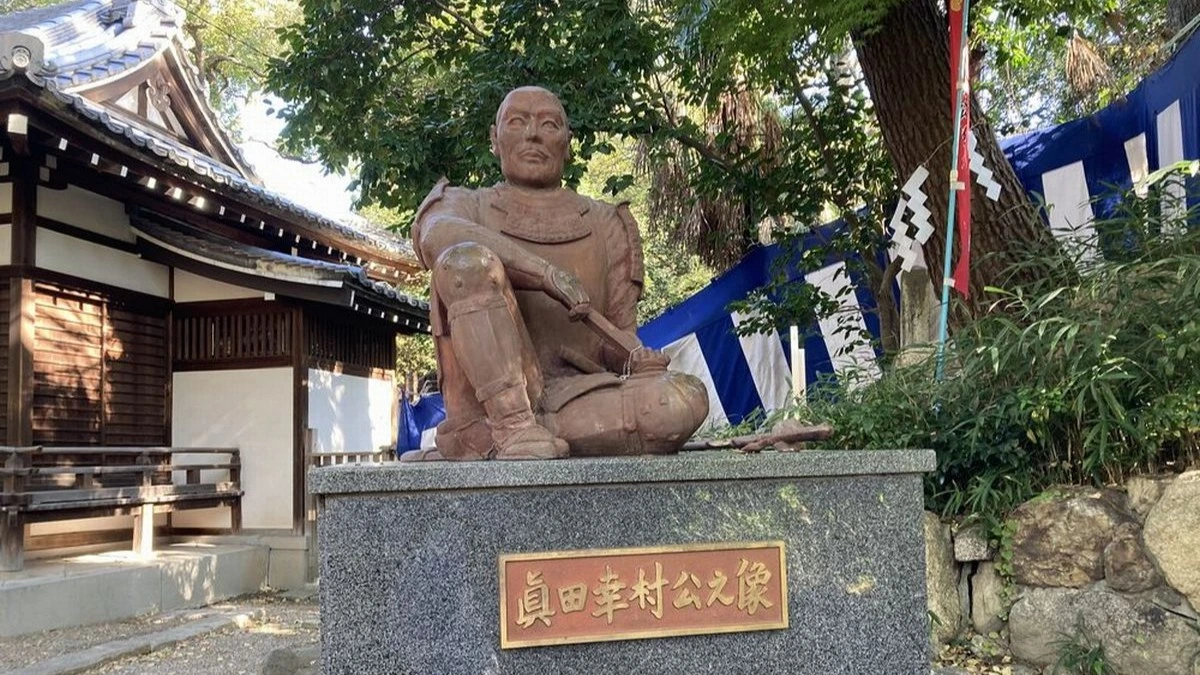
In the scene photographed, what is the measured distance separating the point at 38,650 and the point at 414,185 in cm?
373

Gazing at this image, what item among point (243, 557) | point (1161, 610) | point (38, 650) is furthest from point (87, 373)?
point (1161, 610)

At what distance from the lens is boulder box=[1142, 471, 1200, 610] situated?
3400mm

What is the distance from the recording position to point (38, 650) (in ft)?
17.7

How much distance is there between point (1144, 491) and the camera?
3.58 m

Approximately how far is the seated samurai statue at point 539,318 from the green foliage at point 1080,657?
1973 millimetres

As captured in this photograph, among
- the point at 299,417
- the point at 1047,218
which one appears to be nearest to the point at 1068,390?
the point at 1047,218

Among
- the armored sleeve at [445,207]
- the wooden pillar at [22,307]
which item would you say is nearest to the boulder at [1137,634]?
the armored sleeve at [445,207]

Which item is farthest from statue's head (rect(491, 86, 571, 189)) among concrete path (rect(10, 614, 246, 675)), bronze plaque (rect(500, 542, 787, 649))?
concrete path (rect(10, 614, 246, 675))

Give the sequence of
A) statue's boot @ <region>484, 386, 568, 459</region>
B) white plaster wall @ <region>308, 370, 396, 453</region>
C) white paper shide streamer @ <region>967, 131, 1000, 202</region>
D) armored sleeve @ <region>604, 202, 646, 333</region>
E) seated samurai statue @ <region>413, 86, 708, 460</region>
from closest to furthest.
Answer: statue's boot @ <region>484, 386, 568, 459</region> < seated samurai statue @ <region>413, 86, 708, 460</region> < armored sleeve @ <region>604, 202, 646, 333</region> < white paper shide streamer @ <region>967, 131, 1000, 202</region> < white plaster wall @ <region>308, 370, 396, 453</region>

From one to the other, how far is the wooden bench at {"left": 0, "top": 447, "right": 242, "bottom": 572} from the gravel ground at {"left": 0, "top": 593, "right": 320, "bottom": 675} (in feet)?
2.38

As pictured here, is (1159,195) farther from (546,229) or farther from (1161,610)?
(546,229)

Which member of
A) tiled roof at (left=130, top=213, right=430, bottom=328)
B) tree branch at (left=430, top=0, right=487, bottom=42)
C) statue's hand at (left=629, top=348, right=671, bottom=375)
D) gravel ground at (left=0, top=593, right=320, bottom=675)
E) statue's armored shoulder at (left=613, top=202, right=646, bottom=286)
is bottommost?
gravel ground at (left=0, top=593, right=320, bottom=675)

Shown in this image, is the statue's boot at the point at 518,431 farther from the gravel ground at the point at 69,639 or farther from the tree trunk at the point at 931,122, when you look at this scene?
the gravel ground at the point at 69,639

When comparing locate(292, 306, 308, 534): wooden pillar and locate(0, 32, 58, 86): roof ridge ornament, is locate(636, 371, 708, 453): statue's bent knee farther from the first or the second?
locate(292, 306, 308, 534): wooden pillar
